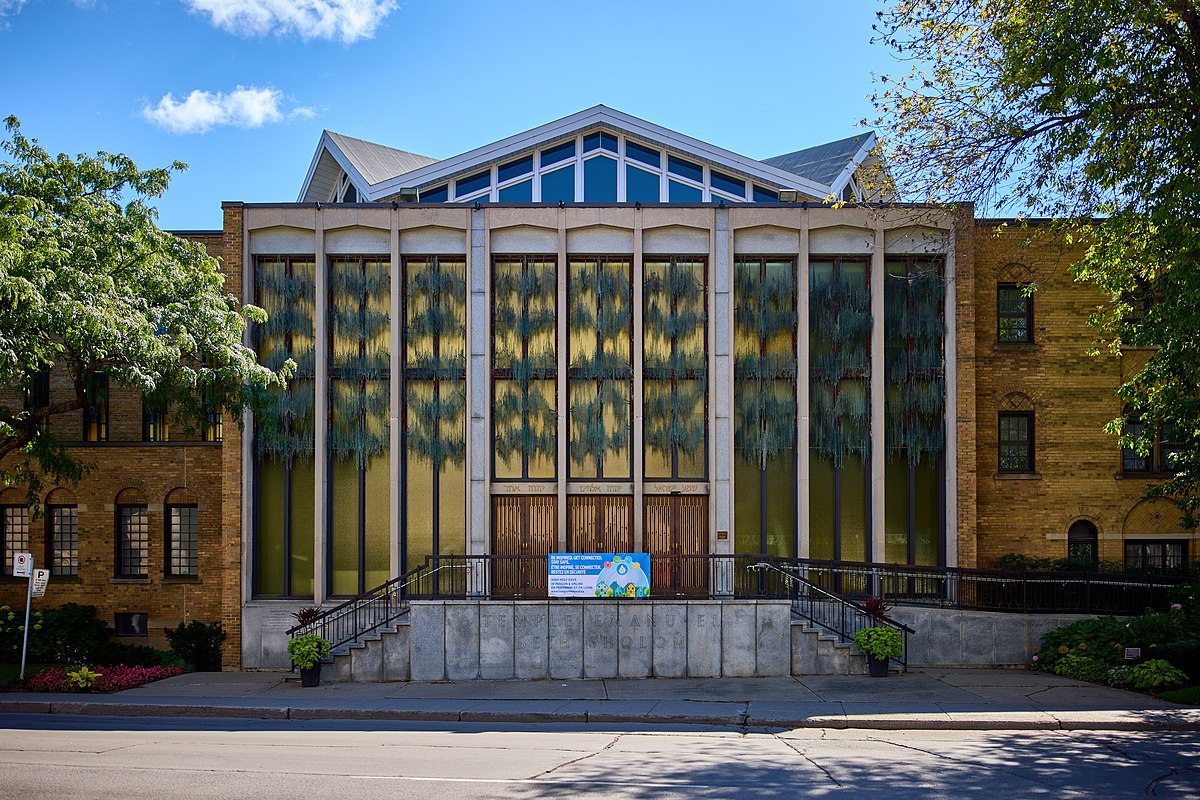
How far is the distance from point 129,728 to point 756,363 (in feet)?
46.4

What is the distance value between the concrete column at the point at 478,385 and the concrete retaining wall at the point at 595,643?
2.56m

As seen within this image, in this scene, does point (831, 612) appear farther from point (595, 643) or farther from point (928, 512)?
point (595, 643)

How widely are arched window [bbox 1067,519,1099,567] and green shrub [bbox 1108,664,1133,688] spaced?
5493 mm

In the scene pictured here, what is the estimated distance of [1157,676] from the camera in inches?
679

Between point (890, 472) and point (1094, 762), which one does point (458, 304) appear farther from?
point (1094, 762)

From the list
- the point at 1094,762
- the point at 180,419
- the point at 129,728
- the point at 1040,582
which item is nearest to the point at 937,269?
the point at 1040,582

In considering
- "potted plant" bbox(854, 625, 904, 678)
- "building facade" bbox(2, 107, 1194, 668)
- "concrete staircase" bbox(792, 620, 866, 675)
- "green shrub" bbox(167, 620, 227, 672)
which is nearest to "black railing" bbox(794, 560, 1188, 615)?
"building facade" bbox(2, 107, 1194, 668)

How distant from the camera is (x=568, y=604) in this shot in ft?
65.1

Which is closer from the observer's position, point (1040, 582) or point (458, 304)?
point (1040, 582)

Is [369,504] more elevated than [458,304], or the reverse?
[458,304]

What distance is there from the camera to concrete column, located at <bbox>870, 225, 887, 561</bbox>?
22.3m

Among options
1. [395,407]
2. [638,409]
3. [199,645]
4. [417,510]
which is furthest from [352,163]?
[199,645]

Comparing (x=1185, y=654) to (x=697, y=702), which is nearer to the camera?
(x=697, y=702)

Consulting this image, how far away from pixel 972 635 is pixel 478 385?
1167 cm
